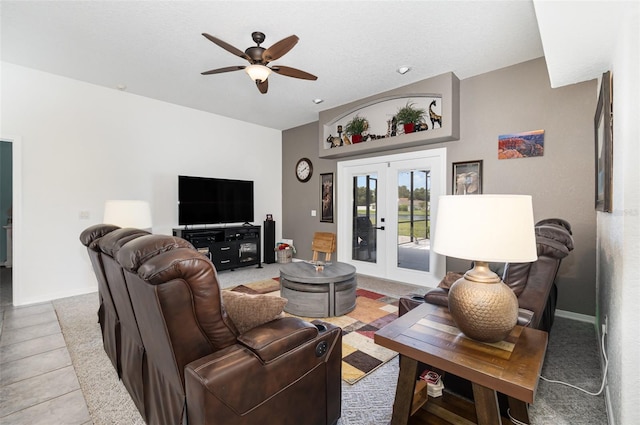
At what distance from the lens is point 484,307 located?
126cm

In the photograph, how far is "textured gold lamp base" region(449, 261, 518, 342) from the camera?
125cm

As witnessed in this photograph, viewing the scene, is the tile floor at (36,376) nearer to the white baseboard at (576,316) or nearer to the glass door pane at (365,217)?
the glass door pane at (365,217)

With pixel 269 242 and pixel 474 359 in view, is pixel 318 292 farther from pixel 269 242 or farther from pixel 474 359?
pixel 269 242

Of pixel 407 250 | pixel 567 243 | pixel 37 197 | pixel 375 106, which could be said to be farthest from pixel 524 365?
pixel 37 197

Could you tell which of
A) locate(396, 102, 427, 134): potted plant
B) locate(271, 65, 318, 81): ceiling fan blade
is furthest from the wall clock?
locate(271, 65, 318, 81): ceiling fan blade

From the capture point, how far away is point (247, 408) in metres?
1.16

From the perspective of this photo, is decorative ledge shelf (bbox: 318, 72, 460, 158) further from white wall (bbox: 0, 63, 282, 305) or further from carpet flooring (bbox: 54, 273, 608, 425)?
carpet flooring (bbox: 54, 273, 608, 425)

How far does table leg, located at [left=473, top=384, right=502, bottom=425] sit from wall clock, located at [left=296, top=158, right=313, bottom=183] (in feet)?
16.9

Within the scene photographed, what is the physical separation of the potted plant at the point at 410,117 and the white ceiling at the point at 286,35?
386 mm

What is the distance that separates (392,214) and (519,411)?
344 cm

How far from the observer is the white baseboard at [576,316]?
3.15 metres

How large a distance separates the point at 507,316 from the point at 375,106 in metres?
4.27

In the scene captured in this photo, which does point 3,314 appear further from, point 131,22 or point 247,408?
point 247,408

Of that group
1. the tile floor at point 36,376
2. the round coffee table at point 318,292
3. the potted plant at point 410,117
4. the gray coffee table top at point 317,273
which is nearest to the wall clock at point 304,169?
the potted plant at point 410,117
